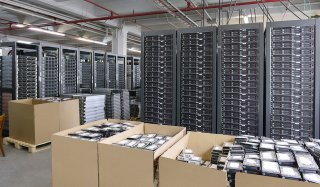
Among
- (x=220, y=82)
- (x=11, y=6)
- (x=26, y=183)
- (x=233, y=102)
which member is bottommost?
(x=26, y=183)

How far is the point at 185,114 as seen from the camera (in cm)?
331

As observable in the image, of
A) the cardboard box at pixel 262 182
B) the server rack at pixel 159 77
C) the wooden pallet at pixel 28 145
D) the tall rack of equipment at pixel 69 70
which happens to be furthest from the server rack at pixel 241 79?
the tall rack of equipment at pixel 69 70

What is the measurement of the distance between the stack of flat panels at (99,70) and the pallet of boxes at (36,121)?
2584 mm

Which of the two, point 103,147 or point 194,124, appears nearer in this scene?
point 103,147

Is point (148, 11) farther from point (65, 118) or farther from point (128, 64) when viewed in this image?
point (65, 118)

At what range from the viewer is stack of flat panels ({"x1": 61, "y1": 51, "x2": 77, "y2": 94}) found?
6.11 m

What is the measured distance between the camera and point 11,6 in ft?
20.2

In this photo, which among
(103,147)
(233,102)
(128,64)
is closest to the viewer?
(103,147)

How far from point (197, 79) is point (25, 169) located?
113 inches

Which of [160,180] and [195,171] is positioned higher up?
[195,171]

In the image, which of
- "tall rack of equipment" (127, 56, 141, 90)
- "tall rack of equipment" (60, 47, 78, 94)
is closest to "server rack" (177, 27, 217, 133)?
"tall rack of equipment" (60, 47, 78, 94)

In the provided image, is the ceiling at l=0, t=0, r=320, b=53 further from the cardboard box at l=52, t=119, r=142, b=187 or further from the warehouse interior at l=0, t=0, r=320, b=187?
the cardboard box at l=52, t=119, r=142, b=187

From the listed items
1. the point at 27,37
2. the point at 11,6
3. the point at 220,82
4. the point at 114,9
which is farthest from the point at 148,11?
the point at 27,37

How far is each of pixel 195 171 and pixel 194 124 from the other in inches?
72.0
